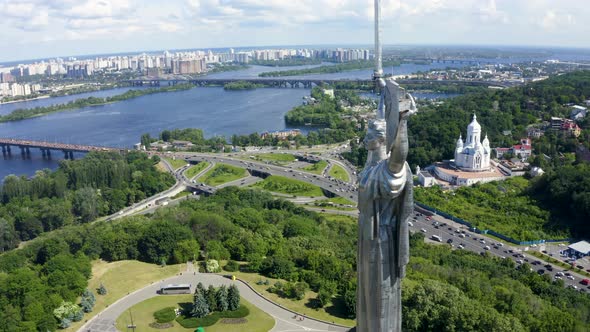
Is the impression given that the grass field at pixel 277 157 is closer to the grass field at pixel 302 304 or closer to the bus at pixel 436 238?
the bus at pixel 436 238

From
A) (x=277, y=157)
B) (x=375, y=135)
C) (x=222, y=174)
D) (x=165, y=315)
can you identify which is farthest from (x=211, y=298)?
(x=277, y=157)

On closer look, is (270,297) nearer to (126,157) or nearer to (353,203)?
(353,203)

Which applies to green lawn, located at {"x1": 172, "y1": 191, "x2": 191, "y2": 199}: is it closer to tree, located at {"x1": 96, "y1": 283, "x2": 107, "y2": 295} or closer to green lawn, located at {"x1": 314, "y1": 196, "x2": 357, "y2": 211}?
green lawn, located at {"x1": 314, "y1": 196, "x2": 357, "y2": 211}

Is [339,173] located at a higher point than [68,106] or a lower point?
lower

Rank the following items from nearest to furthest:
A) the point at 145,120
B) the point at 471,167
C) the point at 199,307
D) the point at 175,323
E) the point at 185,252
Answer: the point at 175,323 < the point at 199,307 < the point at 185,252 < the point at 471,167 < the point at 145,120

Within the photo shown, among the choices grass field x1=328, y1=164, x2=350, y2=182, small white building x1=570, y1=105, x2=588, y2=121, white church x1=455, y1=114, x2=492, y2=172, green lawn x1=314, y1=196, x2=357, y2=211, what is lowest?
green lawn x1=314, y1=196, x2=357, y2=211

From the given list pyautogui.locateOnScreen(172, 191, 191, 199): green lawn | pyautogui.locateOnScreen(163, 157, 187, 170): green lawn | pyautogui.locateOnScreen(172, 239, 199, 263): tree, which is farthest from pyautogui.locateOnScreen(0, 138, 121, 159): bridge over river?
pyautogui.locateOnScreen(172, 239, 199, 263): tree

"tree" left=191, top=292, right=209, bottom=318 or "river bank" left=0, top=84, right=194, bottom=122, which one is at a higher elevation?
"river bank" left=0, top=84, right=194, bottom=122

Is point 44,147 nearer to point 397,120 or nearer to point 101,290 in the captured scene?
point 101,290
